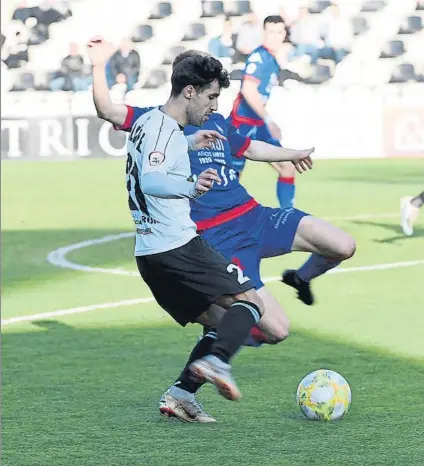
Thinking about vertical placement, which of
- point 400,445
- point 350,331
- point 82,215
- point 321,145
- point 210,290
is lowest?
point 321,145

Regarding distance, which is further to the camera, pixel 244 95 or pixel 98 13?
pixel 98 13

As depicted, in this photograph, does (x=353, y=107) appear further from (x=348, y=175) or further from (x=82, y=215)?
(x=82, y=215)

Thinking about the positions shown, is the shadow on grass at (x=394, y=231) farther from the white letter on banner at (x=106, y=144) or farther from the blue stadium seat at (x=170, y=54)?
the blue stadium seat at (x=170, y=54)

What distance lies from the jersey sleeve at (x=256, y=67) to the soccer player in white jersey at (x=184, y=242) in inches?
260

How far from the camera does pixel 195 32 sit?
93.9ft

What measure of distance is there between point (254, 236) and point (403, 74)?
21176mm

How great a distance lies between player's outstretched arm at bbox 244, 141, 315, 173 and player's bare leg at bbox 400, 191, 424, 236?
19.6 ft

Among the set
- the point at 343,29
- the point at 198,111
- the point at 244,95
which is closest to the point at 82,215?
the point at 244,95

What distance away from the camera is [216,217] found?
6395 mm

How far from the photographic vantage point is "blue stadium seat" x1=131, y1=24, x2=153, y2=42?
28781mm

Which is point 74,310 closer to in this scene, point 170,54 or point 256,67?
point 256,67

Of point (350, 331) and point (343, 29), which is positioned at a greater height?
point (350, 331)

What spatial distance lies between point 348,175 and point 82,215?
603cm

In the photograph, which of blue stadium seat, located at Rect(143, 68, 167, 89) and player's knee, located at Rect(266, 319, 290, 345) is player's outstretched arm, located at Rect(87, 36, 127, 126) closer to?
player's knee, located at Rect(266, 319, 290, 345)
